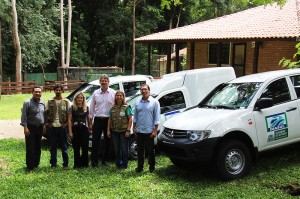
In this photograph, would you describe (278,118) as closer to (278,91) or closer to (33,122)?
(278,91)

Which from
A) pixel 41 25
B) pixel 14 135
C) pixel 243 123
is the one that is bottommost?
pixel 14 135

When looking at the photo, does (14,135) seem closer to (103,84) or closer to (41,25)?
(103,84)

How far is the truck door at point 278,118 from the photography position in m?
6.77

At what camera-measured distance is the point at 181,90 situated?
8.99 metres

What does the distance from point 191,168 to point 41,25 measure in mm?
29566

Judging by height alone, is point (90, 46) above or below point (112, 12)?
below

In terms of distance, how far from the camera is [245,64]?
63.6ft

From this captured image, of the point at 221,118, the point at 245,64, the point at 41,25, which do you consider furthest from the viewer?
the point at 41,25

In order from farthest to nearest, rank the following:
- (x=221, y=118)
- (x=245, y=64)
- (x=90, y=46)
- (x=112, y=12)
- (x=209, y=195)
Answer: (x=90, y=46)
(x=112, y=12)
(x=245, y=64)
(x=221, y=118)
(x=209, y=195)

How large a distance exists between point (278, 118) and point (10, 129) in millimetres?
9742

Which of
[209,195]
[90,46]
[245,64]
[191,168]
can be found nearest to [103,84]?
[191,168]

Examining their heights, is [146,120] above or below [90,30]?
below

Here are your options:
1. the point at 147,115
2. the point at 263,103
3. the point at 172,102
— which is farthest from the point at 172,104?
the point at 263,103

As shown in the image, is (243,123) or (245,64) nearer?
(243,123)
